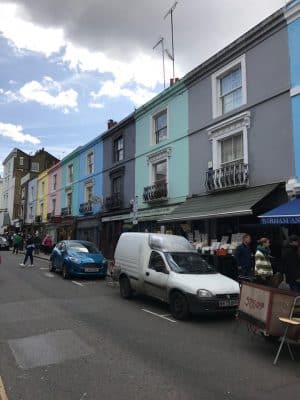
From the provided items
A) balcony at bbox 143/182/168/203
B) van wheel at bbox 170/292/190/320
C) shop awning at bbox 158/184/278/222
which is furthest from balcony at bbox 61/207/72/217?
van wheel at bbox 170/292/190/320

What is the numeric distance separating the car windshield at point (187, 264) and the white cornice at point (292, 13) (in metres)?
8.09

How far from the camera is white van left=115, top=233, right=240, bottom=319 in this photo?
878cm

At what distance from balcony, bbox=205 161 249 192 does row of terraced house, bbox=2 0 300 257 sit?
1.4 inches

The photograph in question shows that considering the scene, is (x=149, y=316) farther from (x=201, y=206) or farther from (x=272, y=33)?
(x=272, y=33)

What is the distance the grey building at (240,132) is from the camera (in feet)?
42.7

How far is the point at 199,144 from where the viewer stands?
17000 mm

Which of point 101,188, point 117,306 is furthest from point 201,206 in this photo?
point 101,188

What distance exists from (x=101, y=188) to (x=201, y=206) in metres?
12.4

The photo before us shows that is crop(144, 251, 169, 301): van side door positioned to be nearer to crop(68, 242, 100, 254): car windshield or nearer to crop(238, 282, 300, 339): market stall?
crop(238, 282, 300, 339): market stall

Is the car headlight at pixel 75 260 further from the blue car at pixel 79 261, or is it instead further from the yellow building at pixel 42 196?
the yellow building at pixel 42 196

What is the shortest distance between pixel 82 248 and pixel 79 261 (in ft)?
4.73

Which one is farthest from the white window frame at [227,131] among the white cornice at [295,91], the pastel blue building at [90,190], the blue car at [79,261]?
the pastel blue building at [90,190]

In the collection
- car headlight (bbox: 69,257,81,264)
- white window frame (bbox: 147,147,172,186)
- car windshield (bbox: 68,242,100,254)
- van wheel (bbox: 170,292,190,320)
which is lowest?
van wheel (bbox: 170,292,190,320)

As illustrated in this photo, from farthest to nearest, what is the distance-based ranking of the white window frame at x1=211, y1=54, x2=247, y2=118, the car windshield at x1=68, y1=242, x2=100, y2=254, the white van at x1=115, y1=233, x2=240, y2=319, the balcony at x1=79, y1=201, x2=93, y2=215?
1. the balcony at x1=79, y1=201, x2=93, y2=215
2. the car windshield at x1=68, y1=242, x2=100, y2=254
3. the white window frame at x1=211, y1=54, x2=247, y2=118
4. the white van at x1=115, y1=233, x2=240, y2=319
